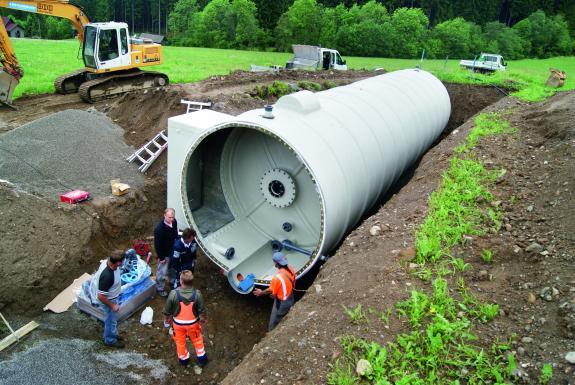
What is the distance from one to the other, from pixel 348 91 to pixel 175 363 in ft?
19.7

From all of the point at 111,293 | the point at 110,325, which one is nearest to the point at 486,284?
the point at 111,293

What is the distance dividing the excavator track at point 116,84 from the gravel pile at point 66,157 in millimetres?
4197

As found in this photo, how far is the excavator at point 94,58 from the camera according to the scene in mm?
13508

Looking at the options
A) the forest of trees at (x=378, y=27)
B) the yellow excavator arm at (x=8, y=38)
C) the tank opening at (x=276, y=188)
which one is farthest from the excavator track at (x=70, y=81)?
the forest of trees at (x=378, y=27)

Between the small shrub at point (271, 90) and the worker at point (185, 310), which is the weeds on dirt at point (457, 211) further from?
the small shrub at point (271, 90)

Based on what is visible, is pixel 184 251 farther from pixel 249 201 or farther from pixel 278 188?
pixel 278 188

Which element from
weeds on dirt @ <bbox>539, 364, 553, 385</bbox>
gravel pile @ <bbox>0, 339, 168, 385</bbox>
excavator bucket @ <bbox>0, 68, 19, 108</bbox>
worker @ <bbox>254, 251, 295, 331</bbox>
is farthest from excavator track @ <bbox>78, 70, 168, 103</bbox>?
weeds on dirt @ <bbox>539, 364, 553, 385</bbox>

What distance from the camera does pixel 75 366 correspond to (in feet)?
16.9

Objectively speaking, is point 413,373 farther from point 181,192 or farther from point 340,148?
point 181,192

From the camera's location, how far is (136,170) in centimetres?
987

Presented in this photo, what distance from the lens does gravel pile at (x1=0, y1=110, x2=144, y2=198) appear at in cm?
863

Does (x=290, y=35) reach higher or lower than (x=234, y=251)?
higher

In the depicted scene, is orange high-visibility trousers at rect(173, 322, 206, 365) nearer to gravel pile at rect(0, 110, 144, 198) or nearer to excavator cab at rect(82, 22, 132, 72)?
gravel pile at rect(0, 110, 144, 198)

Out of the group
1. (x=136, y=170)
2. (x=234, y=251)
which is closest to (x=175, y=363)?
(x=234, y=251)
